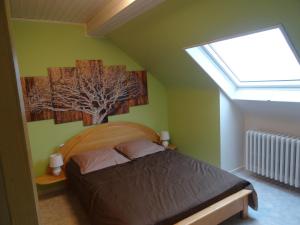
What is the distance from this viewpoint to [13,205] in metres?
0.48

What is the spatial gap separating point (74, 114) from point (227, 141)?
2.24m

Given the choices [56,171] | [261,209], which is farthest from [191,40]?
[56,171]

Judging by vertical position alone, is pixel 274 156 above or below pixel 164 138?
below

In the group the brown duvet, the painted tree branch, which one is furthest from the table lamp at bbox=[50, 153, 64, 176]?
the painted tree branch

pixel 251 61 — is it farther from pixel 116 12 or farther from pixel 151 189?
pixel 151 189

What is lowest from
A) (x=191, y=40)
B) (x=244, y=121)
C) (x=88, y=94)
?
(x=244, y=121)

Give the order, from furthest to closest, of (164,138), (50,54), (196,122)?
1. (164,138)
2. (196,122)
3. (50,54)

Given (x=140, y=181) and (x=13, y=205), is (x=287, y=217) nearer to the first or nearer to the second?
(x=140, y=181)

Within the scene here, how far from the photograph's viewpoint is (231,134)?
126 inches

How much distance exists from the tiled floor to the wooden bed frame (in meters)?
0.18

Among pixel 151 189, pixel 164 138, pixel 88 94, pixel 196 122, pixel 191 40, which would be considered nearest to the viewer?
pixel 151 189

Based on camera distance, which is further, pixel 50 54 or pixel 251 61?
pixel 50 54

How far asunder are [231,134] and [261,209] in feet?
3.63

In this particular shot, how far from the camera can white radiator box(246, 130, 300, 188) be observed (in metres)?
2.59
